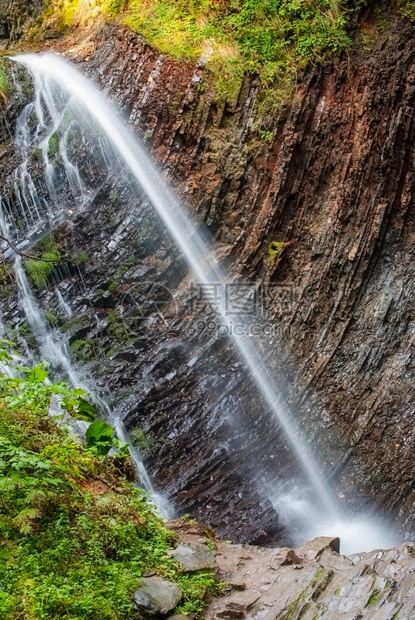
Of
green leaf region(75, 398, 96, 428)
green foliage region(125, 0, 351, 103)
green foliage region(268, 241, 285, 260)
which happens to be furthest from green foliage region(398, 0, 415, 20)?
green leaf region(75, 398, 96, 428)

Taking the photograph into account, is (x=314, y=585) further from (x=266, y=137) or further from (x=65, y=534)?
(x=266, y=137)

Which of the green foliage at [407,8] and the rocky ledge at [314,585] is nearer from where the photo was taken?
the rocky ledge at [314,585]

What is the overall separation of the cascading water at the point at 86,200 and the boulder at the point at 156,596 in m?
4.02

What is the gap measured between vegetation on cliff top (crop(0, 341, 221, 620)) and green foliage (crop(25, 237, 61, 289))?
4.10 metres

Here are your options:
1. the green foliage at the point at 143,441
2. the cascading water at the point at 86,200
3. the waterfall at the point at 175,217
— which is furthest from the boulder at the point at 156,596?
the waterfall at the point at 175,217

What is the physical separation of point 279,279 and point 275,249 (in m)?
0.52

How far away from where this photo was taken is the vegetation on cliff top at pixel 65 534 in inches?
128

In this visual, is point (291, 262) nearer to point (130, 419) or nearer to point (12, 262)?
point (130, 419)

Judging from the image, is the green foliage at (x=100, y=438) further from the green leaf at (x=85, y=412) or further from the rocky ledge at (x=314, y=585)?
the rocky ledge at (x=314, y=585)

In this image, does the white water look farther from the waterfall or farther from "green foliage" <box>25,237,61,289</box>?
the waterfall

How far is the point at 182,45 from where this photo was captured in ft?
34.1

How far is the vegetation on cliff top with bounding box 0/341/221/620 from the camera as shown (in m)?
3.25

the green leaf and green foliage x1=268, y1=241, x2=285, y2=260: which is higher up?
green foliage x1=268, y1=241, x2=285, y2=260

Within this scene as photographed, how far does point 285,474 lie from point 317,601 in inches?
163
